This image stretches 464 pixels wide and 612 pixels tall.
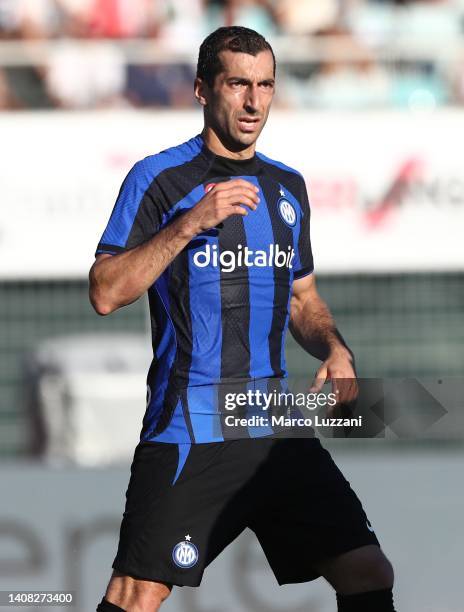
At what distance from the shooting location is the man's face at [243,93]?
3.64 meters

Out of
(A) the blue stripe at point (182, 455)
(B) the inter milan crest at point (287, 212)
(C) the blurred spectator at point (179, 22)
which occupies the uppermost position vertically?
(C) the blurred spectator at point (179, 22)

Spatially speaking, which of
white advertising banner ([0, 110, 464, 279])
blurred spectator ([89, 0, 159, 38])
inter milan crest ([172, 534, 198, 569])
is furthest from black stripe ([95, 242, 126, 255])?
blurred spectator ([89, 0, 159, 38])

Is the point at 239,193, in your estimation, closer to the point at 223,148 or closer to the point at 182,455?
the point at 223,148

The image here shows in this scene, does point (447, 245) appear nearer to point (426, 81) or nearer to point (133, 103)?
point (426, 81)

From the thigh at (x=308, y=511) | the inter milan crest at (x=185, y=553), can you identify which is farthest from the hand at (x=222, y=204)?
the inter milan crest at (x=185, y=553)

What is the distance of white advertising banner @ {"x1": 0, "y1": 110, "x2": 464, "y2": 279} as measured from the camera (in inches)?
343

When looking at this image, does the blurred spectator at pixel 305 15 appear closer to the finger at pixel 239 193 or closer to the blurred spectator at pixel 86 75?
the blurred spectator at pixel 86 75

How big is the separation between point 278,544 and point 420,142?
5632 mm

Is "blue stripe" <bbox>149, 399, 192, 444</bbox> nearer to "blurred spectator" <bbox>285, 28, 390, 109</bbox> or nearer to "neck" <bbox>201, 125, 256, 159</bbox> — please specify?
"neck" <bbox>201, 125, 256, 159</bbox>

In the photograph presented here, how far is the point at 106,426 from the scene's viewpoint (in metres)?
8.77

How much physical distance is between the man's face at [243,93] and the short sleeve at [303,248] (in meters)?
0.32

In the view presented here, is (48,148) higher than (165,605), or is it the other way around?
(48,148)

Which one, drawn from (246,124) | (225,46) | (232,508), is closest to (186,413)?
(232,508)

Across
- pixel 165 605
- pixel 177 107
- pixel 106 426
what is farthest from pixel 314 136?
pixel 165 605
